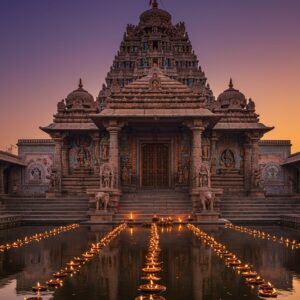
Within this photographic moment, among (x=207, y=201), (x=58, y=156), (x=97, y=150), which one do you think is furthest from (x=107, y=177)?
(x=58, y=156)

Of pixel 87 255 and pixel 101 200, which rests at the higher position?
pixel 101 200

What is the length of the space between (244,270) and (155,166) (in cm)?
2097

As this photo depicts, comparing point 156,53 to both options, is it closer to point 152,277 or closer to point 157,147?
point 157,147

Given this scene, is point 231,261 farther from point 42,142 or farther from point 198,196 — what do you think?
point 42,142

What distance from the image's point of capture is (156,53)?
176 feet

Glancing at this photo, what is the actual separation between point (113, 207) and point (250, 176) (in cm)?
1189

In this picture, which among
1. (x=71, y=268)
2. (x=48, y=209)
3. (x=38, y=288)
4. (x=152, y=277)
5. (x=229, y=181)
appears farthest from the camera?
(x=229, y=181)

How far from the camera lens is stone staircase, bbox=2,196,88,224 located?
26062mm

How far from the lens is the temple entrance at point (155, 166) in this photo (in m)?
31.5

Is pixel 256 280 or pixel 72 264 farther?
pixel 72 264

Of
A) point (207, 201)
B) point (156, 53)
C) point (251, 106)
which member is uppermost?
point (156, 53)

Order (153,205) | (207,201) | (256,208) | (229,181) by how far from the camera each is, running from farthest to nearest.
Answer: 1. (229,181)
2. (256,208)
3. (153,205)
4. (207,201)

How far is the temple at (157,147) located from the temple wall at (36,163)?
Answer: 2.10m

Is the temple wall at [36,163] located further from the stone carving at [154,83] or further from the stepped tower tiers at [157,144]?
the stone carving at [154,83]
